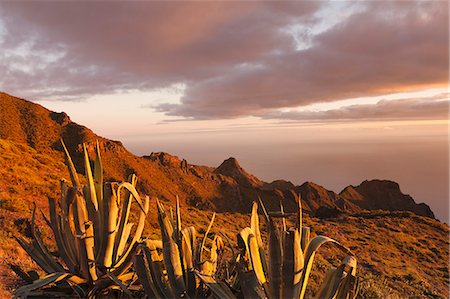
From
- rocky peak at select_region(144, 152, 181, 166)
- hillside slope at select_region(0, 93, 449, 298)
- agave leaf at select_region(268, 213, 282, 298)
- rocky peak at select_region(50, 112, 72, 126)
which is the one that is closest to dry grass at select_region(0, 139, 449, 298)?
hillside slope at select_region(0, 93, 449, 298)

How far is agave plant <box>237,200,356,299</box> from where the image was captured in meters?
2.60

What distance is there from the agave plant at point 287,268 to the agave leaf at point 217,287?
0.15m

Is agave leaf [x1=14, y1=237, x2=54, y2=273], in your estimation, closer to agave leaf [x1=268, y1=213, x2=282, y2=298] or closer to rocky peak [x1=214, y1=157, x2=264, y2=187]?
agave leaf [x1=268, y1=213, x2=282, y2=298]

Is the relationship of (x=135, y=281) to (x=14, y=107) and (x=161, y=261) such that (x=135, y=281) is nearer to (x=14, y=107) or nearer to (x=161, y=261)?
(x=161, y=261)

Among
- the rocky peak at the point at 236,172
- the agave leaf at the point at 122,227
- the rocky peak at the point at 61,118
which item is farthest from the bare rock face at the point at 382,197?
the agave leaf at the point at 122,227

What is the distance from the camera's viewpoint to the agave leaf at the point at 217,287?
2787 mm

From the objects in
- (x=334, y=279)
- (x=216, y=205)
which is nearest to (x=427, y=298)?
(x=334, y=279)

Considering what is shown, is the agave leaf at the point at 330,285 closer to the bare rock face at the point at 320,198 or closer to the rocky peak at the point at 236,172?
the bare rock face at the point at 320,198

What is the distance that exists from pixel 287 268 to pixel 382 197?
90.3m

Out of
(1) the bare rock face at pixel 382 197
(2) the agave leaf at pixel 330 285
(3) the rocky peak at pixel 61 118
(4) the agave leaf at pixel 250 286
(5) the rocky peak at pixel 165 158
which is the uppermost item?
(3) the rocky peak at pixel 61 118

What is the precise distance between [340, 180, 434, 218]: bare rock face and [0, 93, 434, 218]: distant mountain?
1.11 ft

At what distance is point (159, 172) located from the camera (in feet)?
201

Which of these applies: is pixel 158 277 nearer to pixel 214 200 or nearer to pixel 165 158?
pixel 214 200

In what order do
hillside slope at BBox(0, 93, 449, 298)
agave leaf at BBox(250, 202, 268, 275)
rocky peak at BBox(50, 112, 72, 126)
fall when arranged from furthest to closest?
rocky peak at BBox(50, 112, 72, 126) < hillside slope at BBox(0, 93, 449, 298) < agave leaf at BBox(250, 202, 268, 275)
